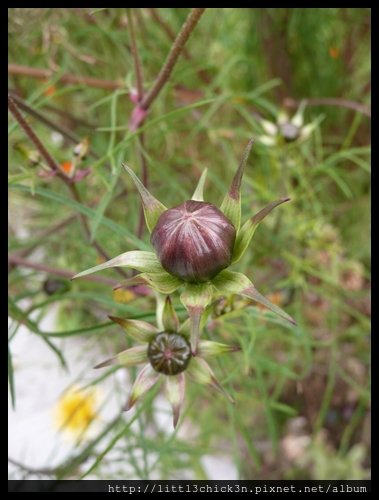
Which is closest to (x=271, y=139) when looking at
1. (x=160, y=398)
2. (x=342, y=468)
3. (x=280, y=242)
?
(x=280, y=242)

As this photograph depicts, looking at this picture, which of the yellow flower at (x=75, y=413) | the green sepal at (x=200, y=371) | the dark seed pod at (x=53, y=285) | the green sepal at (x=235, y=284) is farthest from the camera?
the yellow flower at (x=75, y=413)

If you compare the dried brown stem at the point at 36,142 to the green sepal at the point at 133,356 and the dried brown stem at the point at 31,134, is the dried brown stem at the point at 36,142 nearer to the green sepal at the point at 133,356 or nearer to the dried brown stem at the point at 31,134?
the dried brown stem at the point at 31,134

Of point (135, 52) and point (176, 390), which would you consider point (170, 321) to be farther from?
point (135, 52)

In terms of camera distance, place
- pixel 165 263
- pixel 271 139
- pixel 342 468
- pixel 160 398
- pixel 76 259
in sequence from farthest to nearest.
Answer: pixel 160 398 → pixel 342 468 → pixel 76 259 → pixel 271 139 → pixel 165 263

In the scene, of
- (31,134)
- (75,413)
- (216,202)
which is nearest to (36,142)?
(31,134)

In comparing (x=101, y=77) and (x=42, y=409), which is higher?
(x=101, y=77)

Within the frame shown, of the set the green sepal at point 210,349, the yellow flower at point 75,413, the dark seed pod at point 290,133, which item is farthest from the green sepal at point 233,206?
the yellow flower at point 75,413
